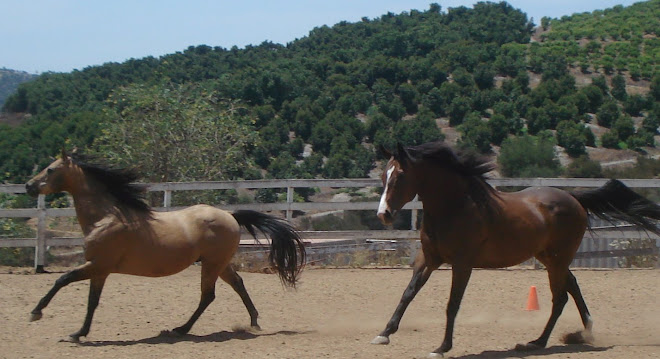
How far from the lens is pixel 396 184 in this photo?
6.88 meters

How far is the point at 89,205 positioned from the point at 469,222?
3720 mm

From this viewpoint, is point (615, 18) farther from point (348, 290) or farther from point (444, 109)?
point (348, 290)

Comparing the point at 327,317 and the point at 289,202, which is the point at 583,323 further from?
the point at 289,202

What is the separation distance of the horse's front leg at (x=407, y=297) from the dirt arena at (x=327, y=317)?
134 mm

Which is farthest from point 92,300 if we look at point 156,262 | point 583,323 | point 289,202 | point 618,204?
point 289,202

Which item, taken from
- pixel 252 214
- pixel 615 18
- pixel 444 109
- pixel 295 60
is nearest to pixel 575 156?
pixel 444 109

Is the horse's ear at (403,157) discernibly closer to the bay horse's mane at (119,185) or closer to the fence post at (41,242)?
the bay horse's mane at (119,185)

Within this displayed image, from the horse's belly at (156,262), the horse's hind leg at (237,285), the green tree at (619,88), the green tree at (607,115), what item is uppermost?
the green tree at (619,88)

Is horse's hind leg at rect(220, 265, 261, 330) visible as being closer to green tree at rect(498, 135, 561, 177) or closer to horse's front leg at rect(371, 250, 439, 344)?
horse's front leg at rect(371, 250, 439, 344)

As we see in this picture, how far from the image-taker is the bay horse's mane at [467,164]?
716cm

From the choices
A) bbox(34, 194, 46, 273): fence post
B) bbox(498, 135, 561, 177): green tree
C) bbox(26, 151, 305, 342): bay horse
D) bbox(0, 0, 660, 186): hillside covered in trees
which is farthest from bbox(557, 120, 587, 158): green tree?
bbox(26, 151, 305, 342): bay horse

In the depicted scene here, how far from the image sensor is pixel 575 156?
40500mm

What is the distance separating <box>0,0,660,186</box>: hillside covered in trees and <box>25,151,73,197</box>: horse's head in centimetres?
1033

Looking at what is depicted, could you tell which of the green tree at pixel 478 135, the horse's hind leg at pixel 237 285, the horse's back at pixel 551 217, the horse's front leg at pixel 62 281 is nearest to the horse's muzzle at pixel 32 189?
the horse's front leg at pixel 62 281
